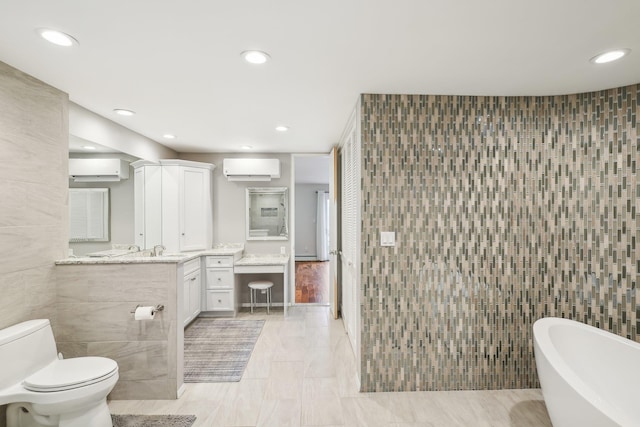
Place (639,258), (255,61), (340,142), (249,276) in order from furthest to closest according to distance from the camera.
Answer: (249,276), (340,142), (639,258), (255,61)

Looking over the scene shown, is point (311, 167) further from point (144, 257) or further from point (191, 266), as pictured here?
point (144, 257)

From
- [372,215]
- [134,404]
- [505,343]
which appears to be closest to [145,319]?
[134,404]

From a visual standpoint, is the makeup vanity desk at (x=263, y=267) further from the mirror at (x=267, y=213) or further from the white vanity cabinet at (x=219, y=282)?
the mirror at (x=267, y=213)

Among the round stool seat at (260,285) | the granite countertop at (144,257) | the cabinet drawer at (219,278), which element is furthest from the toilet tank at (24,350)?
the round stool seat at (260,285)

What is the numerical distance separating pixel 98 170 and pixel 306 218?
6701 millimetres

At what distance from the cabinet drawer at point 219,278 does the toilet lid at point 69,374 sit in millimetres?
2110

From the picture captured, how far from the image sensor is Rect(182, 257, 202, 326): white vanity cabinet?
147 inches

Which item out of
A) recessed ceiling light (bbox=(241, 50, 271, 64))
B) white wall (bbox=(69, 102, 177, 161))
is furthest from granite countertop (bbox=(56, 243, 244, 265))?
recessed ceiling light (bbox=(241, 50, 271, 64))

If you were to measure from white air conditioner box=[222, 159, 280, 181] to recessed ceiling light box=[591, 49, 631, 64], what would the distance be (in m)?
3.56

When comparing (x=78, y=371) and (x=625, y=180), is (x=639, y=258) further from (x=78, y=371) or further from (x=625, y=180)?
(x=78, y=371)

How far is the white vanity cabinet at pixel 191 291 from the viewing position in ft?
12.3

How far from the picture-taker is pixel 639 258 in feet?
7.41

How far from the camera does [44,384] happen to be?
5.76 ft

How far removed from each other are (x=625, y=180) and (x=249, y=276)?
4.41m
